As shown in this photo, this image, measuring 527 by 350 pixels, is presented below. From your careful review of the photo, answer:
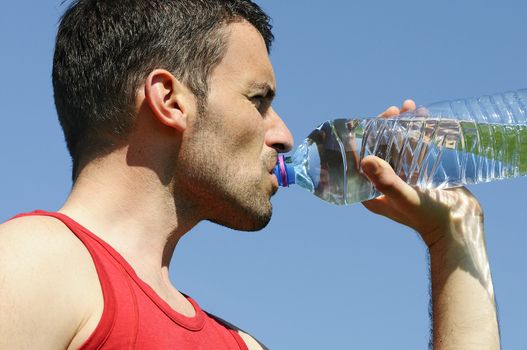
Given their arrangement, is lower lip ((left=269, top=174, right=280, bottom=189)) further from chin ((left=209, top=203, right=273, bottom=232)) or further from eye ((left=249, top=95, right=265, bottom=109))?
eye ((left=249, top=95, right=265, bottom=109))

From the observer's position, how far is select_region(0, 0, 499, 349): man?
3.68 m

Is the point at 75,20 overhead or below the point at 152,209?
overhead

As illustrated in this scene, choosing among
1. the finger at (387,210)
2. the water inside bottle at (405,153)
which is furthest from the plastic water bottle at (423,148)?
the finger at (387,210)

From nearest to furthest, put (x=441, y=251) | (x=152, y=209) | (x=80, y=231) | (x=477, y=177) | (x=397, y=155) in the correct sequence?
(x=80, y=231) → (x=152, y=209) → (x=441, y=251) → (x=397, y=155) → (x=477, y=177)

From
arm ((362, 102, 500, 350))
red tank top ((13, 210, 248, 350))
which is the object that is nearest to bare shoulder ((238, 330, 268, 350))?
red tank top ((13, 210, 248, 350))

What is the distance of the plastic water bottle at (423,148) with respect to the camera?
18.2ft

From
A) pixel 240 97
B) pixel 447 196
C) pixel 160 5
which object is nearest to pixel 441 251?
pixel 447 196

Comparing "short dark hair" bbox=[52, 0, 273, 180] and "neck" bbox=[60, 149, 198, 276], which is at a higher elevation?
"short dark hair" bbox=[52, 0, 273, 180]

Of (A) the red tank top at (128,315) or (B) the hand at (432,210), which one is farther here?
(B) the hand at (432,210)

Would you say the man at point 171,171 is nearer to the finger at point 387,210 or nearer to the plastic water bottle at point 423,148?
the finger at point 387,210

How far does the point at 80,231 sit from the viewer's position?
3.65 m

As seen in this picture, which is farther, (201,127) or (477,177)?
(477,177)

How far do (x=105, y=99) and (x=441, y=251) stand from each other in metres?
1.70

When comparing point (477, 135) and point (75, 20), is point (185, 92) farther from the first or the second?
point (477, 135)
